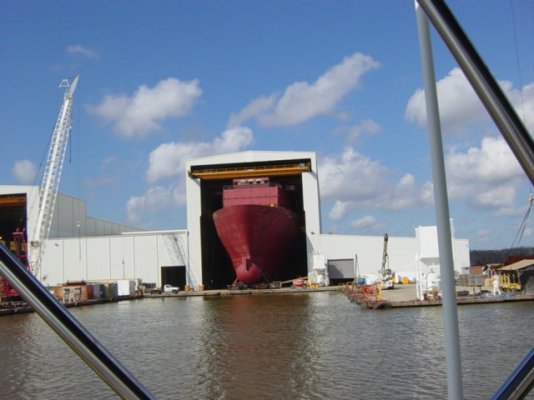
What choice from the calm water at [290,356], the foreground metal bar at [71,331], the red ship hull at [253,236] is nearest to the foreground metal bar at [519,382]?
the foreground metal bar at [71,331]

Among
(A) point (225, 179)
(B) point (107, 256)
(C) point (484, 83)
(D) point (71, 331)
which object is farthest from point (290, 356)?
(A) point (225, 179)

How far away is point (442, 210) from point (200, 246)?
5731 centimetres

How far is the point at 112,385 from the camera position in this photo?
1.85 metres

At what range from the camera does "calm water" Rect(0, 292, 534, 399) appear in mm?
11766

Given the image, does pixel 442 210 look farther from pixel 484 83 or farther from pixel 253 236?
pixel 253 236

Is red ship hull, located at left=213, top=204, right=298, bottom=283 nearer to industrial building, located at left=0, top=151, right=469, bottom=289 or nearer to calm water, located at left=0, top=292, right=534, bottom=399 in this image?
industrial building, located at left=0, top=151, right=469, bottom=289

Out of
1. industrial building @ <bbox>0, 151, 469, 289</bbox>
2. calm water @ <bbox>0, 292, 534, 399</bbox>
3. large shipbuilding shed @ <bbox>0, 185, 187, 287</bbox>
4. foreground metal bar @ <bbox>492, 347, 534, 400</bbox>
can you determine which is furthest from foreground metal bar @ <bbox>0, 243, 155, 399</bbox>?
large shipbuilding shed @ <bbox>0, 185, 187, 287</bbox>

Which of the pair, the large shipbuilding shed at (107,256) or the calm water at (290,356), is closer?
the calm water at (290,356)

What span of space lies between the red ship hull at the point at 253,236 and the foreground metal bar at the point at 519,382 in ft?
161

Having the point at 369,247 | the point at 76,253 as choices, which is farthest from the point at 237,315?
the point at 76,253

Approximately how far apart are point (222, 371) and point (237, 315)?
1523 centimetres

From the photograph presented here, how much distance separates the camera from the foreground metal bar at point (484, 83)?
1.84 metres

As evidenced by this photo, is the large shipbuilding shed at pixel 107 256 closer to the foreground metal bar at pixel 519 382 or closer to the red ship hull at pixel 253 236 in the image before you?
the red ship hull at pixel 253 236

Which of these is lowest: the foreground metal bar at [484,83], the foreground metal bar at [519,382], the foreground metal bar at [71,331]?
the foreground metal bar at [519,382]
